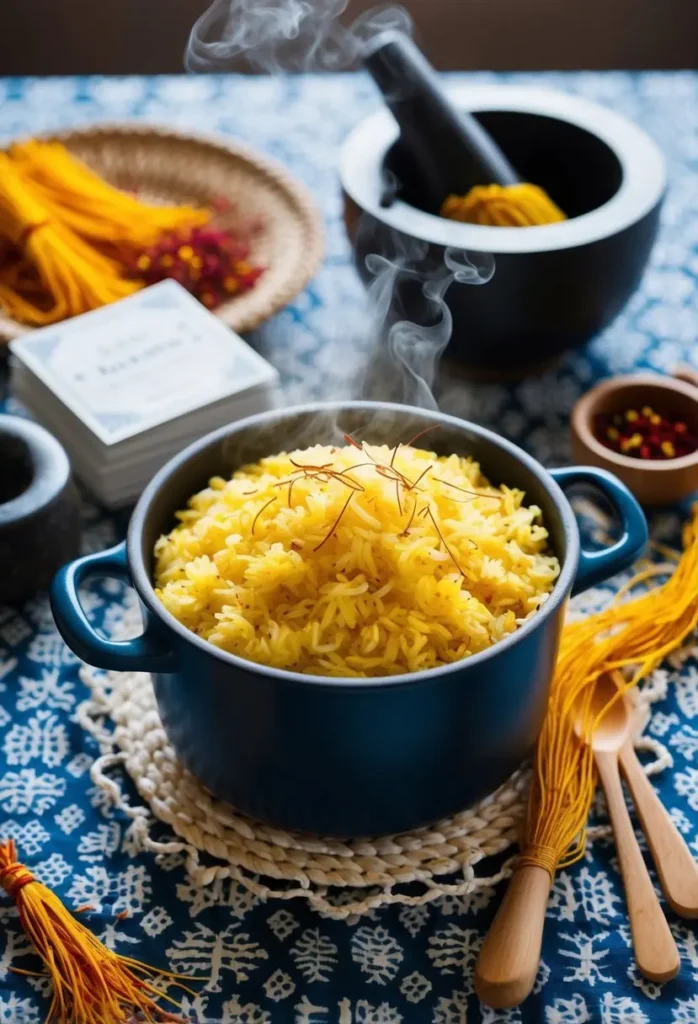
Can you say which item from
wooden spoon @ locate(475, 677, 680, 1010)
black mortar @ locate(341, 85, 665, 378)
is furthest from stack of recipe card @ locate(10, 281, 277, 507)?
wooden spoon @ locate(475, 677, 680, 1010)

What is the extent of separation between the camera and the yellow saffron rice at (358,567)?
0.93 m

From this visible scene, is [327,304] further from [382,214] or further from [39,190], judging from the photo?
[39,190]

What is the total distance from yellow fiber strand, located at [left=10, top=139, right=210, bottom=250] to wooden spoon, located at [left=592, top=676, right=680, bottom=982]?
98 cm

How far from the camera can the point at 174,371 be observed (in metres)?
1.46

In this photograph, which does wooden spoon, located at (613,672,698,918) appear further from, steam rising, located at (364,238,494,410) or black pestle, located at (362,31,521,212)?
black pestle, located at (362,31,521,212)

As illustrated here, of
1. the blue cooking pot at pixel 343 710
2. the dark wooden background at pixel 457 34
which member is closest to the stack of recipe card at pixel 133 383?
the blue cooking pot at pixel 343 710

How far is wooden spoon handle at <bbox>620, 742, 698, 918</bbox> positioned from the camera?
968 mm

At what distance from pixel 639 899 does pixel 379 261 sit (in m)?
0.84

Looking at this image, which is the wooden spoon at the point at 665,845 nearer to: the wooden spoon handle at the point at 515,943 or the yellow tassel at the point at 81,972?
the wooden spoon handle at the point at 515,943

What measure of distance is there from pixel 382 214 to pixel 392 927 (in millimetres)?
859

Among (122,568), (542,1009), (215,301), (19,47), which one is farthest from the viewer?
(19,47)

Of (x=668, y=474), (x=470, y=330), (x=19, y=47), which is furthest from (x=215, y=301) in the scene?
(x=19, y=47)

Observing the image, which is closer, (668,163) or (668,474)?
(668,474)

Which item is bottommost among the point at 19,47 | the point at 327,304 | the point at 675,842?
the point at 19,47
